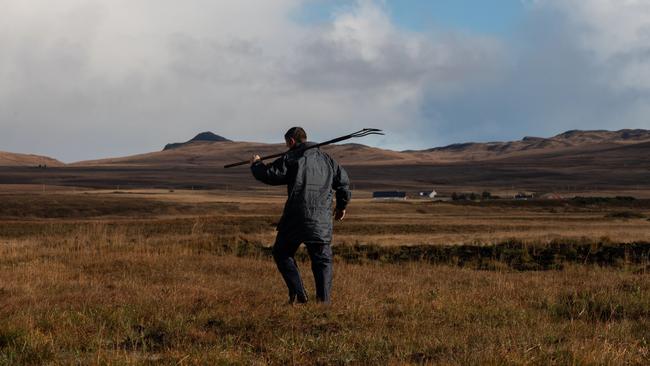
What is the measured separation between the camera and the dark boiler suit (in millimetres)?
8297

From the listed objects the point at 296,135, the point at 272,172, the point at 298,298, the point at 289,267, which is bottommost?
the point at 298,298

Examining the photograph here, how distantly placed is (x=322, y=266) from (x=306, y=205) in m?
0.72

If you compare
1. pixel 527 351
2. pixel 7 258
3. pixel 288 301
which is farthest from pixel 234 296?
pixel 7 258

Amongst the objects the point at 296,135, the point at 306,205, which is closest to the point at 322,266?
the point at 306,205

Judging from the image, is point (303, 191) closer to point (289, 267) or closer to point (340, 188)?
point (340, 188)

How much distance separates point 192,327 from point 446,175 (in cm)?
14827

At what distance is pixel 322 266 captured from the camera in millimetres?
8539

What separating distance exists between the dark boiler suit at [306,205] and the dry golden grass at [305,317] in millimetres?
432

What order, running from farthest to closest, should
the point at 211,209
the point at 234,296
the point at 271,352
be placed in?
the point at 211,209, the point at 234,296, the point at 271,352

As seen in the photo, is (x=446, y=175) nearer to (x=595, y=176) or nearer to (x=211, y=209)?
(x=595, y=176)

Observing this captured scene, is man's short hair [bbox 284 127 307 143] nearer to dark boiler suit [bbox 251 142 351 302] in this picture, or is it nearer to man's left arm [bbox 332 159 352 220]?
dark boiler suit [bbox 251 142 351 302]

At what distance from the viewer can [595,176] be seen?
138 metres

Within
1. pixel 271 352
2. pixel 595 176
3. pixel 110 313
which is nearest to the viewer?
pixel 271 352

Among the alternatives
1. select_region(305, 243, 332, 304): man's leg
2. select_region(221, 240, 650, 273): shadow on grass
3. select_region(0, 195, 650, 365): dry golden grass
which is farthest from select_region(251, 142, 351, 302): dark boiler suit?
select_region(221, 240, 650, 273): shadow on grass
